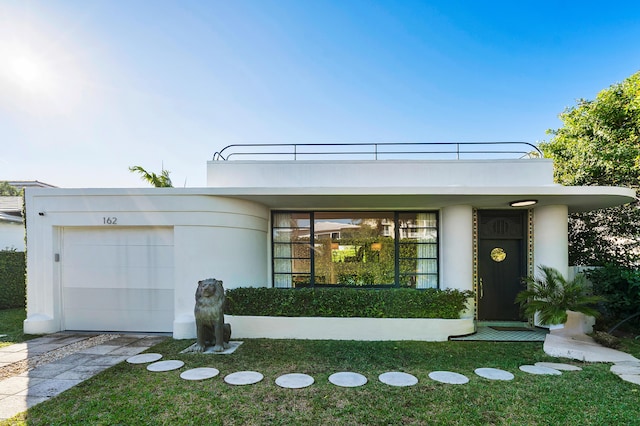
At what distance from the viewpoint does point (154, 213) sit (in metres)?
6.83

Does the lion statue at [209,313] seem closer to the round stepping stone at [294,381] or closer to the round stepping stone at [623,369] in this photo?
the round stepping stone at [294,381]

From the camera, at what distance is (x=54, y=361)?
529 centimetres

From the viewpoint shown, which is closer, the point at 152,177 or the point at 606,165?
the point at 606,165

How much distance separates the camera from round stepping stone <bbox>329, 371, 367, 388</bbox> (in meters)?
4.34

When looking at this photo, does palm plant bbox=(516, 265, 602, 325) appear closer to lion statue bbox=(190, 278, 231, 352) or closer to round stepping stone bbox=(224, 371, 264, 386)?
round stepping stone bbox=(224, 371, 264, 386)

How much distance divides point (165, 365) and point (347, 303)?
333 cm

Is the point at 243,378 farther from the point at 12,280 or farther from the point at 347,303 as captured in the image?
the point at 12,280

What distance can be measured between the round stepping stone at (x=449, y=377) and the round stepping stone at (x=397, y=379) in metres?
0.30

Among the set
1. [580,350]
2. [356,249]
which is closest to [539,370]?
[580,350]

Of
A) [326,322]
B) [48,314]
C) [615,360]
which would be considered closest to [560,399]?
[615,360]

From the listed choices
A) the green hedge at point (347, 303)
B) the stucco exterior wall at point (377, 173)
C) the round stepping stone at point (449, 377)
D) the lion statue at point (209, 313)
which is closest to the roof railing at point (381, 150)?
the stucco exterior wall at point (377, 173)

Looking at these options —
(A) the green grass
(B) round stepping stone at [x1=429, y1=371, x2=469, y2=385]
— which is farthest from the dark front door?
(B) round stepping stone at [x1=429, y1=371, x2=469, y2=385]

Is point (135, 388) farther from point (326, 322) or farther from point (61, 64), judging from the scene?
point (61, 64)

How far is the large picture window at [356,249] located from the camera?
8398 millimetres
